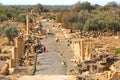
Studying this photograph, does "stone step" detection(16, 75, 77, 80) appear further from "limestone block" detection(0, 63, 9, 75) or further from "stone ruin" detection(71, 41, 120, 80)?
"limestone block" detection(0, 63, 9, 75)

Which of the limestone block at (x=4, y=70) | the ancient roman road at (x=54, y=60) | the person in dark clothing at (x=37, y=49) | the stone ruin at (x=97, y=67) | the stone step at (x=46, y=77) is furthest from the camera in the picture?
the person in dark clothing at (x=37, y=49)

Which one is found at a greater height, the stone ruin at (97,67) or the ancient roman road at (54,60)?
the stone ruin at (97,67)

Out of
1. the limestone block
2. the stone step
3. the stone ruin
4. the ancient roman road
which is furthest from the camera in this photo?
the ancient roman road

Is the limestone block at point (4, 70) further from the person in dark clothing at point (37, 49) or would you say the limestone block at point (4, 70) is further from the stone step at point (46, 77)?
the person in dark clothing at point (37, 49)

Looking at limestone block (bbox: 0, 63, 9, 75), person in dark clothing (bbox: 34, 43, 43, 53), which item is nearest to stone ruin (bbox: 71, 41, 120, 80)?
limestone block (bbox: 0, 63, 9, 75)

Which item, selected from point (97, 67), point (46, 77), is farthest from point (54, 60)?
point (46, 77)

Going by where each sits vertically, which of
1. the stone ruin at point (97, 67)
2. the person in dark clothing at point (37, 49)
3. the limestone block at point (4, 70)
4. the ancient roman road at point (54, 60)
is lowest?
the ancient roman road at point (54, 60)

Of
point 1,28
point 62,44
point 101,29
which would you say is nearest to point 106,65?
point 62,44

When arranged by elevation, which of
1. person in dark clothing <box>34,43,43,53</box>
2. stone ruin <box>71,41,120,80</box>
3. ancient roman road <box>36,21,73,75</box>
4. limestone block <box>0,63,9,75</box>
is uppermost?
stone ruin <box>71,41,120,80</box>

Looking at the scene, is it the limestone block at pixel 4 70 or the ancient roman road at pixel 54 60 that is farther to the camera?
the ancient roman road at pixel 54 60

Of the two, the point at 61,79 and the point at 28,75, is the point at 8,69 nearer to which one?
the point at 28,75

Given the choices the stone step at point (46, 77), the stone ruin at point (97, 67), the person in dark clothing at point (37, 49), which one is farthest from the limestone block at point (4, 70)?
the person in dark clothing at point (37, 49)

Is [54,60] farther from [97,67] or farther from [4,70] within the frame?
[97,67]

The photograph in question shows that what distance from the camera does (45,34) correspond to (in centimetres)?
5694
